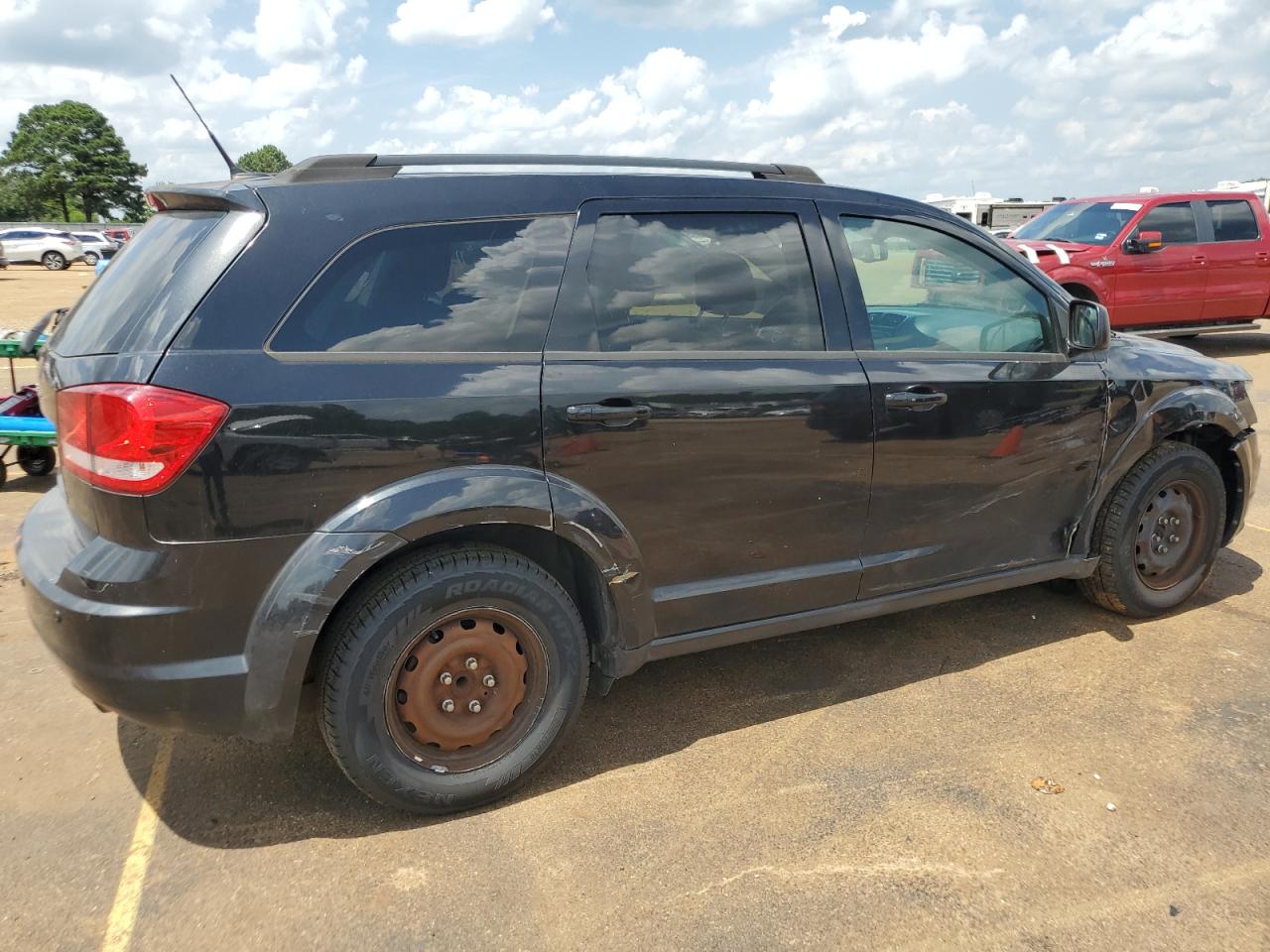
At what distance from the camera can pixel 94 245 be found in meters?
39.2

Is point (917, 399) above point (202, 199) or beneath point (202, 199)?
beneath

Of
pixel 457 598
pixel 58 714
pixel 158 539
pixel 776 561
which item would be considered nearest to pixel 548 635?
pixel 457 598

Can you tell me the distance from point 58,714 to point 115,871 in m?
1.07

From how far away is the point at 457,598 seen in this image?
257 cm

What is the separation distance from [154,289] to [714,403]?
161 cm

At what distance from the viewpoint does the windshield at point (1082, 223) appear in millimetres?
10930

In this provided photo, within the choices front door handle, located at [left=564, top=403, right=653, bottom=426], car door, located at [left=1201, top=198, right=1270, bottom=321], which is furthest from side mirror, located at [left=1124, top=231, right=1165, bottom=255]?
front door handle, located at [left=564, top=403, right=653, bottom=426]

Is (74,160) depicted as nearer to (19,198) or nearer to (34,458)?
(19,198)

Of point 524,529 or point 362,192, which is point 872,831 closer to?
point 524,529

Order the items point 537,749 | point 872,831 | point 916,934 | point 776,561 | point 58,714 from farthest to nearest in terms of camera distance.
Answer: point 58,714 → point 776,561 → point 537,749 → point 872,831 → point 916,934

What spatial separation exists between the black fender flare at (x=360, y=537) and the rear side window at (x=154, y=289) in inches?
26.4

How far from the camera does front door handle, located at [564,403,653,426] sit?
8.70 feet

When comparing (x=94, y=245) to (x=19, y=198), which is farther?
(x=19, y=198)

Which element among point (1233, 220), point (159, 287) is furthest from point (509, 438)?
point (1233, 220)
